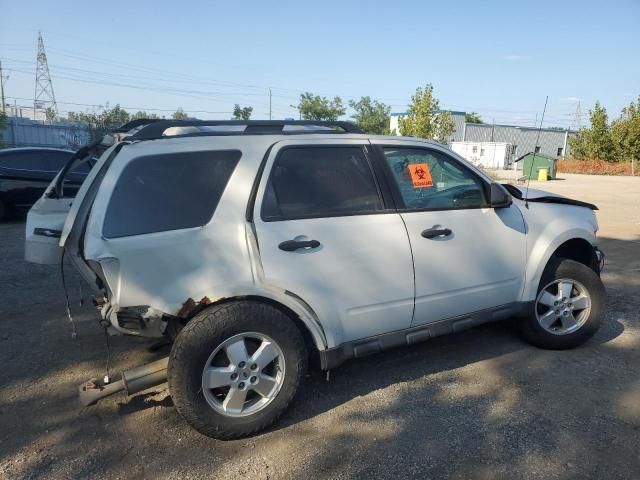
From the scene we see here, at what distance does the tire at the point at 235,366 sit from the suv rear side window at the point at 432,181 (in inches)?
50.4

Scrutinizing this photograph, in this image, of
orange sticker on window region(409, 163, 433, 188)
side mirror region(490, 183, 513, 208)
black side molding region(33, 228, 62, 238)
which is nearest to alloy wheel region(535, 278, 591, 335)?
side mirror region(490, 183, 513, 208)

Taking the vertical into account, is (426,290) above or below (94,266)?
below

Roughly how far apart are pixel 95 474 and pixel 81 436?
42 centimetres

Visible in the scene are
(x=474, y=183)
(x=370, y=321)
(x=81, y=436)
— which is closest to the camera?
(x=81, y=436)

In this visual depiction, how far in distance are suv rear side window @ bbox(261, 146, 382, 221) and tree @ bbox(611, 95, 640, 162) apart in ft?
146

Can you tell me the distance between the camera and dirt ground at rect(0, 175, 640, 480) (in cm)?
275

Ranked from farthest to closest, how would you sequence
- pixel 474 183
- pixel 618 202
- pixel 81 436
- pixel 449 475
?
1. pixel 618 202
2. pixel 474 183
3. pixel 81 436
4. pixel 449 475

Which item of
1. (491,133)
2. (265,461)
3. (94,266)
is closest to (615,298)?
(265,461)

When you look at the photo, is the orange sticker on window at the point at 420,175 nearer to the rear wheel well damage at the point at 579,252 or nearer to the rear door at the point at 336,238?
the rear door at the point at 336,238

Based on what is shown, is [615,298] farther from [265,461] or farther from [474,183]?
[265,461]

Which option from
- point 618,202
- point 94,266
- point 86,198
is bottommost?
point 618,202

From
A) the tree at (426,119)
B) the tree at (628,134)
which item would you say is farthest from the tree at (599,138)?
the tree at (426,119)

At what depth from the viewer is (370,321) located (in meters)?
3.30

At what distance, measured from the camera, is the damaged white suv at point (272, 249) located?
9.21 ft
